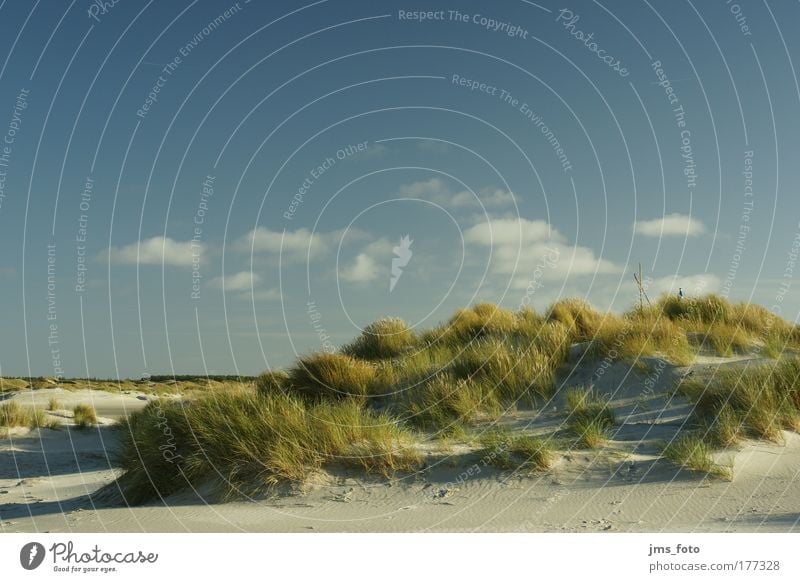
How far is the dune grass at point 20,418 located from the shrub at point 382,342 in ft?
23.6

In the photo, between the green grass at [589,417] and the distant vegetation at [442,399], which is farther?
the green grass at [589,417]

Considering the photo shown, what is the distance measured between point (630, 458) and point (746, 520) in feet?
5.82

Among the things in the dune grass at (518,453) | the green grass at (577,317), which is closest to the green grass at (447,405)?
the dune grass at (518,453)

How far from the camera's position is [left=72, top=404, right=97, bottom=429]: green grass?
57.4 feet

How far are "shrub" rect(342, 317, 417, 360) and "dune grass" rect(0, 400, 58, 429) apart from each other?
23.6 ft

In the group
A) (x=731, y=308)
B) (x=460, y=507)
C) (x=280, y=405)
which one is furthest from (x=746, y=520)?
(x=731, y=308)

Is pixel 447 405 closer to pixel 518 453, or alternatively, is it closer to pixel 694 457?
pixel 518 453

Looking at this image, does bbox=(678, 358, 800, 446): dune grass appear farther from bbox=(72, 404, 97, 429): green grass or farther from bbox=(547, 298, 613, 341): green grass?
bbox=(72, 404, 97, 429): green grass

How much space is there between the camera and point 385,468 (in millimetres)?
7836

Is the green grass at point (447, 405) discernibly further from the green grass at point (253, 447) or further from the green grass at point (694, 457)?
the green grass at point (694, 457)
